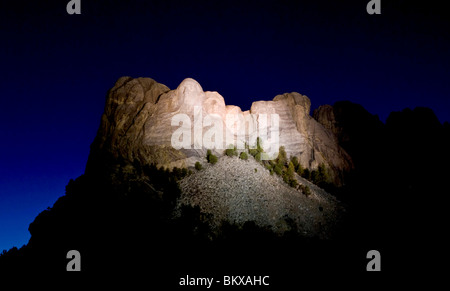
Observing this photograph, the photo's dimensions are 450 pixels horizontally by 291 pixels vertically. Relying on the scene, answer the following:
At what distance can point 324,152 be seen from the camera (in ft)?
136

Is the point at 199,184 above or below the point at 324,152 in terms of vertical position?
below

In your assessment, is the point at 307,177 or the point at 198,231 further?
the point at 307,177

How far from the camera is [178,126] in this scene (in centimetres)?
3447

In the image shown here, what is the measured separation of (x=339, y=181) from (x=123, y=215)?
34.5m

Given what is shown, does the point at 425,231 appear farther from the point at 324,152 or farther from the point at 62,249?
the point at 62,249
